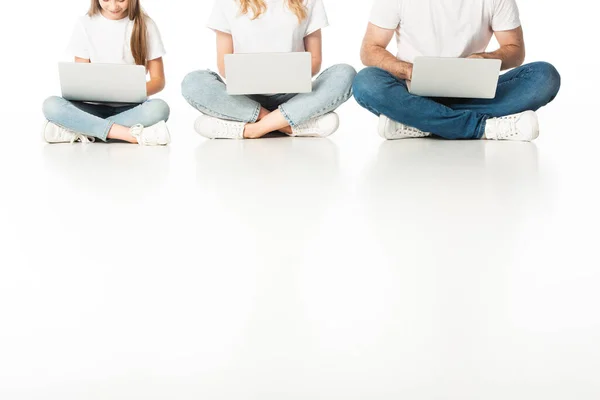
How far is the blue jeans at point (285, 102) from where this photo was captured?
3438 millimetres

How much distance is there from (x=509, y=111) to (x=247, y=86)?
1097 mm

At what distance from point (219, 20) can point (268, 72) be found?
496mm

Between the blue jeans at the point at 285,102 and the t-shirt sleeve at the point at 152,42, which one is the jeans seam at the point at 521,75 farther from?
the t-shirt sleeve at the point at 152,42

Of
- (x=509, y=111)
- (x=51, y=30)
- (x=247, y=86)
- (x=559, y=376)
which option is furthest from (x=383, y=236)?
(x=51, y=30)

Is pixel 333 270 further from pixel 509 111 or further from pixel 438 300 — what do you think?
pixel 509 111

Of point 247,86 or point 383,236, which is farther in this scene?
point 247,86

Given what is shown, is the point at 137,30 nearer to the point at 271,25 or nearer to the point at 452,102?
the point at 271,25

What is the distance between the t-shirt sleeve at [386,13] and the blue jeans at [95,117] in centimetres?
96

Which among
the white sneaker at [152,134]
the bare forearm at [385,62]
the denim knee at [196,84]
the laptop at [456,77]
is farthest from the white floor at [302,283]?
the denim knee at [196,84]

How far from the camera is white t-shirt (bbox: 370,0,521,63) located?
134 inches

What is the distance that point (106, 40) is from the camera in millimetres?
3512

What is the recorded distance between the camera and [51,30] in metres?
5.65

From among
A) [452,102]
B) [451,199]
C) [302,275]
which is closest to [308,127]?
[452,102]

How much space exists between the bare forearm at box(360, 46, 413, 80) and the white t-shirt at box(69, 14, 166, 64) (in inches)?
35.5
